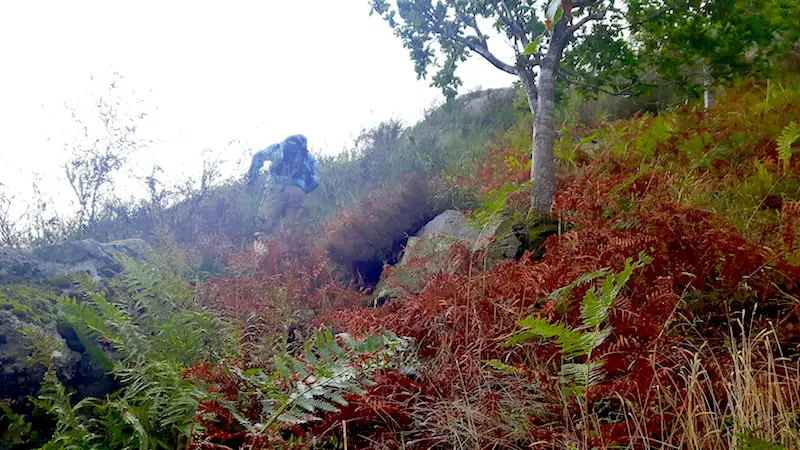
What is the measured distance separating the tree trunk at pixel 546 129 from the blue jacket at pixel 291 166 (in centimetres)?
552

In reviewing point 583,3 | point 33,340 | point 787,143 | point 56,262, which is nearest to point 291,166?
point 56,262

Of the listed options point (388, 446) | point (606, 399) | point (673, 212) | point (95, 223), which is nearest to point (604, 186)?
point (673, 212)

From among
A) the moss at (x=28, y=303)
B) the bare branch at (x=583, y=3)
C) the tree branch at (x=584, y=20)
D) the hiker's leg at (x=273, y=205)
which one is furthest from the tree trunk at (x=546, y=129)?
the hiker's leg at (x=273, y=205)

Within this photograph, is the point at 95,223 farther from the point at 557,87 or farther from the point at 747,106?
the point at 747,106

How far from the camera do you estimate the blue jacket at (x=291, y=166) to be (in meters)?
9.03

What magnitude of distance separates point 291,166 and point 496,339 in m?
7.44

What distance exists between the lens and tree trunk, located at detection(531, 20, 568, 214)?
4.12m

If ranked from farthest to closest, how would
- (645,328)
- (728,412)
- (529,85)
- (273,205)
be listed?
(273,205)
(529,85)
(645,328)
(728,412)

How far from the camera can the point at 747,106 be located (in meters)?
5.02

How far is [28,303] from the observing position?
2.53 meters

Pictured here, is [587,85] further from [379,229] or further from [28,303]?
[28,303]

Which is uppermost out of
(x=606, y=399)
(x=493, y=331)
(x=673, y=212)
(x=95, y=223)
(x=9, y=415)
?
(x=95, y=223)

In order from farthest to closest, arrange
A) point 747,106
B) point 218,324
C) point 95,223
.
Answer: point 95,223 → point 747,106 → point 218,324

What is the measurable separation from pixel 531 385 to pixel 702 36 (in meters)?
3.71
